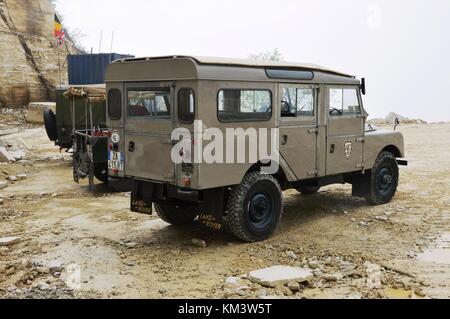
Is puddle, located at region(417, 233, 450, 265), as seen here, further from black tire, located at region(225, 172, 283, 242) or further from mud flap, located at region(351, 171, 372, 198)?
mud flap, located at region(351, 171, 372, 198)

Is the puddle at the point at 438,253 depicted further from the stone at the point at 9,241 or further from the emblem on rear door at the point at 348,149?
the stone at the point at 9,241

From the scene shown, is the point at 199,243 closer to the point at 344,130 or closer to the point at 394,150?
the point at 344,130

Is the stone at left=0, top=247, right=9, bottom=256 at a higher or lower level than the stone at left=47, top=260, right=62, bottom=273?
lower

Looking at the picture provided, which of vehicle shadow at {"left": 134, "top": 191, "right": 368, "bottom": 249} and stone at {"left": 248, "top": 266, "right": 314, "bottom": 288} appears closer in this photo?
stone at {"left": 248, "top": 266, "right": 314, "bottom": 288}

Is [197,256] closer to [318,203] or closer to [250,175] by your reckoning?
[250,175]

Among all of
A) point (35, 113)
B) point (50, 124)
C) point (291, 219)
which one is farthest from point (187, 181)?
point (35, 113)

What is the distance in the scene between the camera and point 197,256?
5965 millimetres

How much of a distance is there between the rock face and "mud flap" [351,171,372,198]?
1854 centimetres

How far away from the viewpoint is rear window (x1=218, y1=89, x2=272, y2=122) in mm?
5961

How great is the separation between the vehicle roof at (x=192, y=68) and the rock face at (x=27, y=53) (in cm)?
1838

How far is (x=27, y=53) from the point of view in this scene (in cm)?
2492

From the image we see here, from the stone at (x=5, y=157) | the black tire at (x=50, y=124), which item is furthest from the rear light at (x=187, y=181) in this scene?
the stone at (x=5, y=157)

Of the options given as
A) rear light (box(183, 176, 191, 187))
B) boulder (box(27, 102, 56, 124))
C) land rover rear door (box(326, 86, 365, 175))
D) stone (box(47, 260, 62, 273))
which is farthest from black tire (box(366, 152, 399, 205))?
boulder (box(27, 102, 56, 124))

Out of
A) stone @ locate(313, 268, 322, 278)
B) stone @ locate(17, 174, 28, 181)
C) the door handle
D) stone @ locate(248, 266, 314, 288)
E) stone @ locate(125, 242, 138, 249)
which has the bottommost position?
stone @ locate(125, 242, 138, 249)
